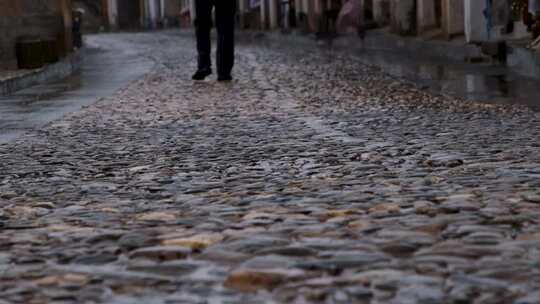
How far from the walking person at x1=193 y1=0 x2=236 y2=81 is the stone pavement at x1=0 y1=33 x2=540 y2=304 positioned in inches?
172

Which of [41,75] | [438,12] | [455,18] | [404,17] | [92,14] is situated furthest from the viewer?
[92,14]

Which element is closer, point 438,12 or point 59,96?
point 59,96

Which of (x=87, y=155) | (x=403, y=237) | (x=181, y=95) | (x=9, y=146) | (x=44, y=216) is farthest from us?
(x=181, y=95)

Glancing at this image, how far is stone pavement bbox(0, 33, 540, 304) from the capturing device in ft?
8.39

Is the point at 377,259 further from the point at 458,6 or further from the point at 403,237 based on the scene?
the point at 458,6

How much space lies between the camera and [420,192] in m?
3.79

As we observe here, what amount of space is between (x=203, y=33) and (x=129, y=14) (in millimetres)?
57105

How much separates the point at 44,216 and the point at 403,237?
1.30 metres

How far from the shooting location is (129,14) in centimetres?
6794

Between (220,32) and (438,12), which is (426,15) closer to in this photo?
(438,12)

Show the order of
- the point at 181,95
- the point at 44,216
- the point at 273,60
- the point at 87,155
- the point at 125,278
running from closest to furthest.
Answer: the point at 125,278 < the point at 44,216 < the point at 87,155 < the point at 181,95 < the point at 273,60

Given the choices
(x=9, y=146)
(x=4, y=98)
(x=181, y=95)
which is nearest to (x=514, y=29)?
(x=181, y=95)

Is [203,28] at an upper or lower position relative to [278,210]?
upper

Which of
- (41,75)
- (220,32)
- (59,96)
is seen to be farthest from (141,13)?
(59,96)
